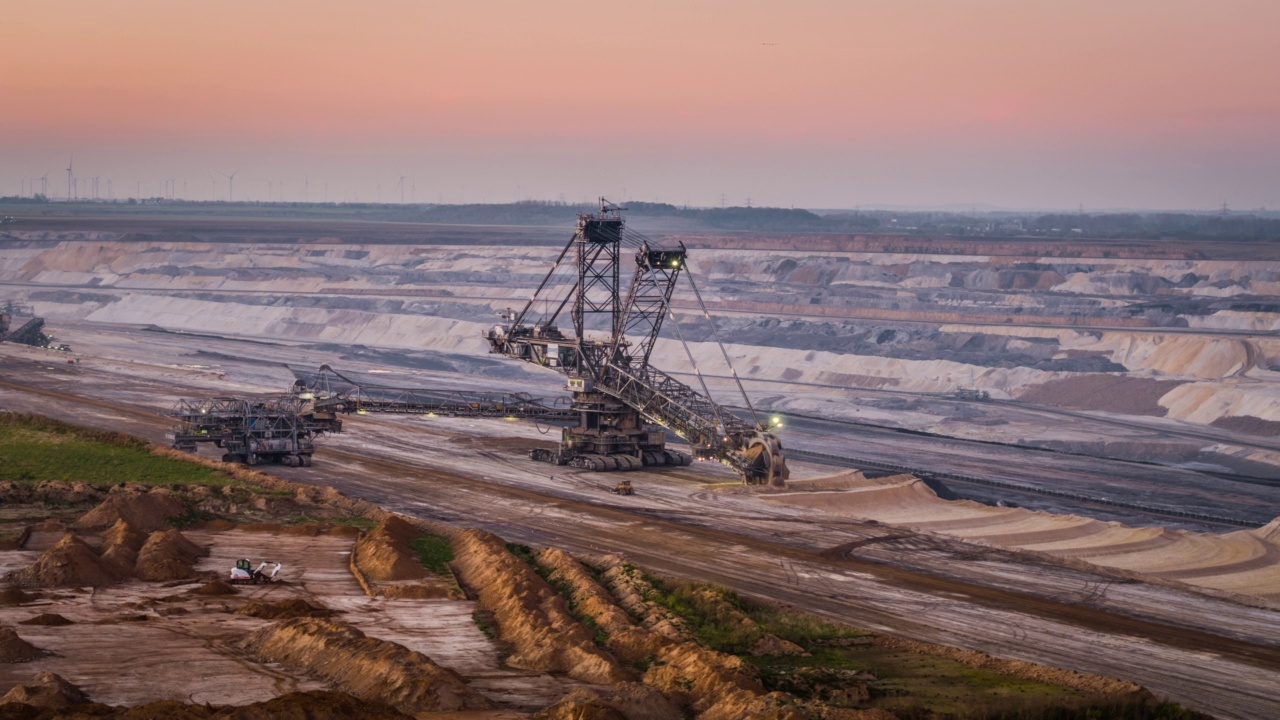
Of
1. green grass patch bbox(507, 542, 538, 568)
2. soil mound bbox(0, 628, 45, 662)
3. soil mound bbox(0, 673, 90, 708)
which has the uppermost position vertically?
soil mound bbox(0, 673, 90, 708)

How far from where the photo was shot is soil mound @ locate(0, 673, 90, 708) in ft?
84.7

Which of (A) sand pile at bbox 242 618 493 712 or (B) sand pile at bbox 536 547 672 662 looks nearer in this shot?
(A) sand pile at bbox 242 618 493 712

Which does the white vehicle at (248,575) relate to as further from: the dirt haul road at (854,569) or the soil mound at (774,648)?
the soil mound at (774,648)

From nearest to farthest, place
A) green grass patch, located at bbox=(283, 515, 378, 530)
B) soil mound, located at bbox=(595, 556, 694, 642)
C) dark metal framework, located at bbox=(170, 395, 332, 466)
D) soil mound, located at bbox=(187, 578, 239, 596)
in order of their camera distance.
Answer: soil mound, located at bbox=(595, 556, 694, 642), soil mound, located at bbox=(187, 578, 239, 596), green grass patch, located at bbox=(283, 515, 378, 530), dark metal framework, located at bbox=(170, 395, 332, 466)

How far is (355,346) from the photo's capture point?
164m

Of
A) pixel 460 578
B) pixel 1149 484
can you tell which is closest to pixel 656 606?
pixel 460 578

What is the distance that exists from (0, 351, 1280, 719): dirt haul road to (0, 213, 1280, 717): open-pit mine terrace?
19cm

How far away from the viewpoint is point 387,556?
146ft

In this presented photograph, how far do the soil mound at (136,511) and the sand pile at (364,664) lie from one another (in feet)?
53.8

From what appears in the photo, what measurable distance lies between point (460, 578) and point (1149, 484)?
5500 cm

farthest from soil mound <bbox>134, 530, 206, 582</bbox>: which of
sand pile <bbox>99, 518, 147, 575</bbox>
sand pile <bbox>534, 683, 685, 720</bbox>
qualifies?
sand pile <bbox>534, 683, 685, 720</bbox>

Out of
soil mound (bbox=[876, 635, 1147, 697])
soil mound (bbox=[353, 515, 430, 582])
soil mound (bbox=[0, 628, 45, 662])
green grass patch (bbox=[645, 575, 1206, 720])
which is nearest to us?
soil mound (bbox=[0, 628, 45, 662])

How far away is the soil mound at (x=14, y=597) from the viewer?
3612 cm

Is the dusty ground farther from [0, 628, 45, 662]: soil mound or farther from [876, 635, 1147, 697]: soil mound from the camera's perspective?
[0, 628, 45, 662]: soil mound
